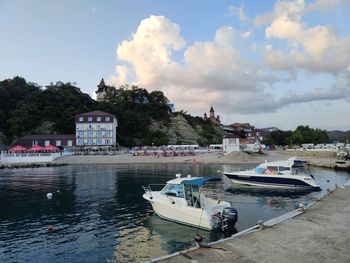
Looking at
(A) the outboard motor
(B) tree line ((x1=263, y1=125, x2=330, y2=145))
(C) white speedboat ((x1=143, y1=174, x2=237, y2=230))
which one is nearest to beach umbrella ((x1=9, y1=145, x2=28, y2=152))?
(C) white speedboat ((x1=143, y1=174, x2=237, y2=230))

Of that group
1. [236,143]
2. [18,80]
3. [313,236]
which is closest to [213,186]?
[313,236]

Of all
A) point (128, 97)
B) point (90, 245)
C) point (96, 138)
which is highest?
point (128, 97)

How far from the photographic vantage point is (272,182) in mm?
37750

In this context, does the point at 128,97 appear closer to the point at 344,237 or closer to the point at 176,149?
the point at 176,149

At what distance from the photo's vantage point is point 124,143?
119562 millimetres

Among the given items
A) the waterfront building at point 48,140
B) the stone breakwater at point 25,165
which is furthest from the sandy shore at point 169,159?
the waterfront building at point 48,140

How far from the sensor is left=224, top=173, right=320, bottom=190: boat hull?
1427 inches

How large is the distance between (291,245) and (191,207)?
7.88m

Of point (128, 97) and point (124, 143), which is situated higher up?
point (128, 97)

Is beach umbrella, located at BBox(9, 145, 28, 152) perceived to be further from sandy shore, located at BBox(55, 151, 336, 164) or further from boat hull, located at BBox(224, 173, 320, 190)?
boat hull, located at BBox(224, 173, 320, 190)

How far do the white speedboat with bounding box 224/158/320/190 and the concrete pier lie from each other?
18598 millimetres

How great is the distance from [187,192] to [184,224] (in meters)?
2.09

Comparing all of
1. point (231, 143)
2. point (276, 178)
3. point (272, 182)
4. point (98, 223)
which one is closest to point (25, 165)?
point (231, 143)

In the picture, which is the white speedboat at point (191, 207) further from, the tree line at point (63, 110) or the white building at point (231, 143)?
the tree line at point (63, 110)
